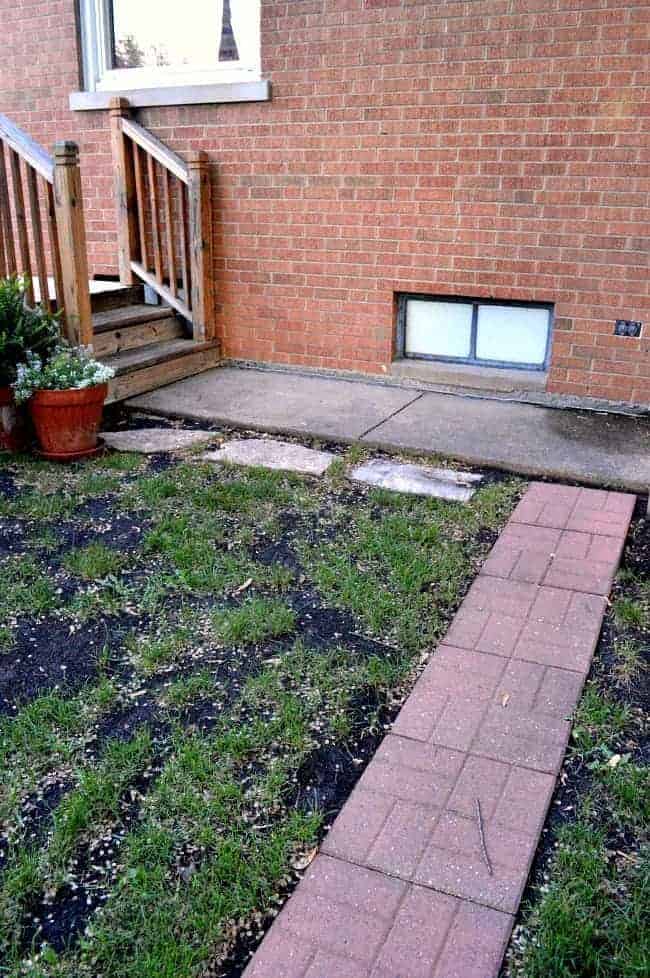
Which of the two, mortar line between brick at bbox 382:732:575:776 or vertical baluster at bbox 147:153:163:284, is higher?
vertical baluster at bbox 147:153:163:284

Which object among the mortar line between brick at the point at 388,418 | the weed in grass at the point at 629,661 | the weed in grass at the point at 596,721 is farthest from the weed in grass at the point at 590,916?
the mortar line between brick at the point at 388,418

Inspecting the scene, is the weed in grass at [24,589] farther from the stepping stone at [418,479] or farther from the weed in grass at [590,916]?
the weed in grass at [590,916]

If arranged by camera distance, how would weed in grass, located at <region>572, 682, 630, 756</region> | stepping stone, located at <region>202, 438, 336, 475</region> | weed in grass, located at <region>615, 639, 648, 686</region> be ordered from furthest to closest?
stepping stone, located at <region>202, 438, 336, 475</region> → weed in grass, located at <region>615, 639, 648, 686</region> → weed in grass, located at <region>572, 682, 630, 756</region>

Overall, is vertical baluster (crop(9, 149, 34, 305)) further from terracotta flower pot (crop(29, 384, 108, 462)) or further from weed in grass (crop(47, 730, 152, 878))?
weed in grass (crop(47, 730, 152, 878))

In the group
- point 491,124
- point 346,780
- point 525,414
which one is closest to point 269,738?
point 346,780

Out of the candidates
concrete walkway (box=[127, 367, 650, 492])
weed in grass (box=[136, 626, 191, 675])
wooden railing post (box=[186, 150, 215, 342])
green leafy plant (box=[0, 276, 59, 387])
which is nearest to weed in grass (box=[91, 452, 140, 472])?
green leafy plant (box=[0, 276, 59, 387])

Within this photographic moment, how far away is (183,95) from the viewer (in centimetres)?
552

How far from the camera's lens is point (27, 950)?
5.30ft

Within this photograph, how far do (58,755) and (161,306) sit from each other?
4.20 m

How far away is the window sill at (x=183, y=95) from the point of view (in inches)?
209

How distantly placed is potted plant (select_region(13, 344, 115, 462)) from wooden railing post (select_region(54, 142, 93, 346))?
0.37 m

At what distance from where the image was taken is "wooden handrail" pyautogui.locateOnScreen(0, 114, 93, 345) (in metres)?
4.30

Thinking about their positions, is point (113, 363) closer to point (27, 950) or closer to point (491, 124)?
point (491, 124)

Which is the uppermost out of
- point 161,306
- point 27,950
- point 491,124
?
point 491,124
